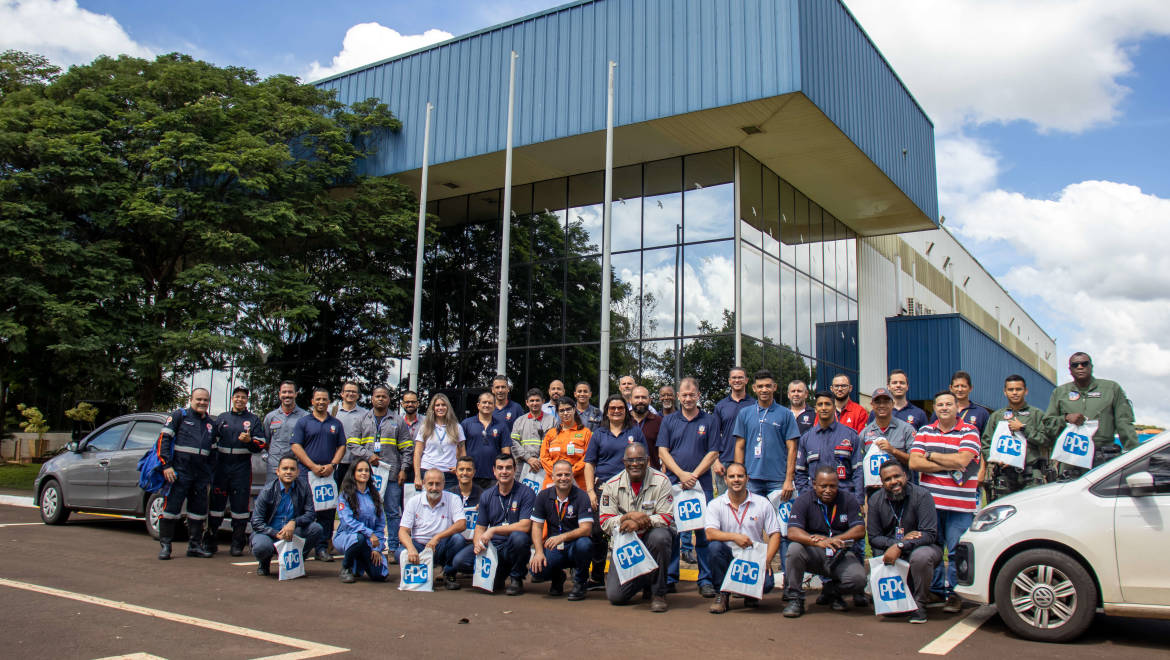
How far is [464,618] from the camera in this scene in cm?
651

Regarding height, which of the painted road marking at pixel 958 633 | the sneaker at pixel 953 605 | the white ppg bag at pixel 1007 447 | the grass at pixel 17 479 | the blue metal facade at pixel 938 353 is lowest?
the grass at pixel 17 479

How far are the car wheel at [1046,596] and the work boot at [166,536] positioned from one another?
8349 mm

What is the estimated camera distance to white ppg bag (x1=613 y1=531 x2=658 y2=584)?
7.20 m

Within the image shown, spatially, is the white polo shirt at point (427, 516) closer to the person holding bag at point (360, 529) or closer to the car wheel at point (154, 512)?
the person holding bag at point (360, 529)

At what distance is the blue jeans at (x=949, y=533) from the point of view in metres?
7.05

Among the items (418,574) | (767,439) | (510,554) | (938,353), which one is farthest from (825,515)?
(938,353)

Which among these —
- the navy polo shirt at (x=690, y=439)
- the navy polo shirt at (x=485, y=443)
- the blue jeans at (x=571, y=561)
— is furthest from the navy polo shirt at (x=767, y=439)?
the navy polo shirt at (x=485, y=443)

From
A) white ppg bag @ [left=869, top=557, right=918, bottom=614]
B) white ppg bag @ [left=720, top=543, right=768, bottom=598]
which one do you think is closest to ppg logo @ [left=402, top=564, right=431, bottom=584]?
white ppg bag @ [left=720, top=543, right=768, bottom=598]

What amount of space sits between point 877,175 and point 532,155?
319 inches

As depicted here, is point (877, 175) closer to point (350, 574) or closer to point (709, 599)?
point (709, 599)

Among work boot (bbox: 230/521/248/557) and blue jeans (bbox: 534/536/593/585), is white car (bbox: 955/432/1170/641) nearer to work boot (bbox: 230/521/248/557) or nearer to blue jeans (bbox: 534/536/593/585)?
blue jeans (bbox: 534/536/593/585)

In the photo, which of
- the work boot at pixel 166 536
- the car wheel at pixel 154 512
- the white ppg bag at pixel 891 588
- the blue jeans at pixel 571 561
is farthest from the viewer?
the car wheel at pixel 154 512

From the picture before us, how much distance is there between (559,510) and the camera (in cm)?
784

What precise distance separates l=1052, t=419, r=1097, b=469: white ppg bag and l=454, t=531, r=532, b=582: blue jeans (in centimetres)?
493
